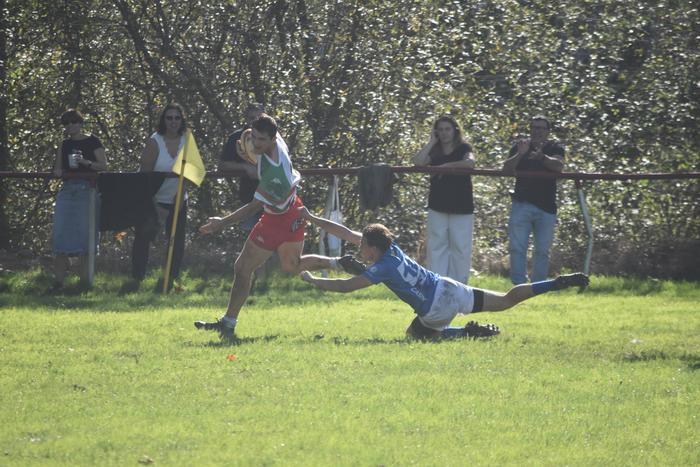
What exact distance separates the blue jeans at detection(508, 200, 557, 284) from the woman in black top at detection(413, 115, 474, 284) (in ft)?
2.09

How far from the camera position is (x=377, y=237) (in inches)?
444

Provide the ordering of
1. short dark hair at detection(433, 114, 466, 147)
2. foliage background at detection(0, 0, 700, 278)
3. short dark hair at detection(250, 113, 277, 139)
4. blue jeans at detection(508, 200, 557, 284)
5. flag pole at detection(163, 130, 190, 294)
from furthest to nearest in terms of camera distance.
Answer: foliage background at detection(0, 0, 700, 278)
blue jeans at detection(508, 200, 557, 284)
flag pole at detection(163, 130, 190, 294)
short dark hair at detection(433, 114, 466, 147)
short dark hair at detection(250, 113, 277, 139)

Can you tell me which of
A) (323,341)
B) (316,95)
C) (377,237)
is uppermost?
(316,95)

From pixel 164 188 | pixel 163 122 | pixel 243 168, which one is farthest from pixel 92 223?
pixel 243 168

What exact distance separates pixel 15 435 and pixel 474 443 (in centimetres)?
256

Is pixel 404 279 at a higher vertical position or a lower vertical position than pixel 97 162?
lower

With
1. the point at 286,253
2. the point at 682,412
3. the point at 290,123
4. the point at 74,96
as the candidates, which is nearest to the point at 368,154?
the point at 290,123

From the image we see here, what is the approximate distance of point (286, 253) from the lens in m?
11.8

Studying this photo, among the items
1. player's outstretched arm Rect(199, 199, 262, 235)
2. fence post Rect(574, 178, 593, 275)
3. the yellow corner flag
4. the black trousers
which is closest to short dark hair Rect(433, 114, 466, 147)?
fence post Rect(574, 178, 593, 275)

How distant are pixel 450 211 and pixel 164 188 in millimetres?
3162

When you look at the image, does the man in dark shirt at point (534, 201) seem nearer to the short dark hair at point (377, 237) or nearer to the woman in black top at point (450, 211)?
the woman in black top at point (450, 211)

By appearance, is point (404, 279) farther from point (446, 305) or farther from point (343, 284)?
point (343, 284)

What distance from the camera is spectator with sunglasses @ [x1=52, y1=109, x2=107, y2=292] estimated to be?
1492 centimetres

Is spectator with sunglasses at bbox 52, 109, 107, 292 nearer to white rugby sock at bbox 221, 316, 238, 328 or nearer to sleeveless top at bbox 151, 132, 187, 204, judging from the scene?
sleeveless top at bbox 151, 132, 187, 204
